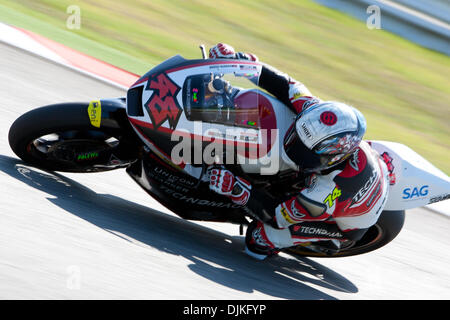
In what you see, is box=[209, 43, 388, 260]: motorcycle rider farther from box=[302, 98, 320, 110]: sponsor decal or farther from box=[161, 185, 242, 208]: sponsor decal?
box=[161, 185, 242, 208]: sponsor decal

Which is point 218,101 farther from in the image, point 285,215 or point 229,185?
point 285,215

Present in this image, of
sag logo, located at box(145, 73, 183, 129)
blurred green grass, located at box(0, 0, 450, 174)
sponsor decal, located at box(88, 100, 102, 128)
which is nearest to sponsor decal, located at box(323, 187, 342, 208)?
sag logo, located at box(145, 73, 183, 129)

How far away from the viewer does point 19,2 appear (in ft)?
32.2

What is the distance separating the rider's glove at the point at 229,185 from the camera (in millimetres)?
4219

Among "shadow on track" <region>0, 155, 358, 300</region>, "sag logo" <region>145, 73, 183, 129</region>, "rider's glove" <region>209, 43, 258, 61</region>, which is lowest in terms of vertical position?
"shadow on track" <region>0, 155, 358, 300</region>

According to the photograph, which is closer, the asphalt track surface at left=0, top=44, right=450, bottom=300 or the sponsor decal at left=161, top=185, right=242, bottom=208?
the asphalt track surface at left=0, top=44, right=450, bottom=300

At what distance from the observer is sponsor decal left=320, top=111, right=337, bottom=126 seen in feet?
13.2

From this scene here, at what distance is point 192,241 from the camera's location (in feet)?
15.2

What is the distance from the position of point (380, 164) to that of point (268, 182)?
0.81 meters

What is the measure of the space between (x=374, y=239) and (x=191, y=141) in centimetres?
164

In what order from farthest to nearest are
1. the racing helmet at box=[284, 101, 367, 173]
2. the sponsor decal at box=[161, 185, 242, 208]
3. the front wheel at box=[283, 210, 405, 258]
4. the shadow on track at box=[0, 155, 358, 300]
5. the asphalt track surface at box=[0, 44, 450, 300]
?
the front wheel at box=[283, 210, 405, 258] < the sponsor decal at box=[161, 185, 242, 208] < the shadow on track at box=[0, 155, 358, 300] < the racing helmet at box=[284, 101, 367, 173] < the asphalt track surface at box=[0, 44, 450, 300]

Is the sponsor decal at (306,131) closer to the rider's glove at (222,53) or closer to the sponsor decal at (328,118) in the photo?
the sponsor decal at (328,118)
